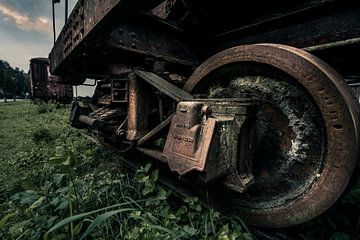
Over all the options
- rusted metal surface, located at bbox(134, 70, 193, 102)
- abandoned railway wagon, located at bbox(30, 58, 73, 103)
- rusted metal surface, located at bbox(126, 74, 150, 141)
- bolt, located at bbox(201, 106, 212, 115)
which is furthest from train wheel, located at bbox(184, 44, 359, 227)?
abandoned railway wagon, located at bbox(30, 58, 73, 103)

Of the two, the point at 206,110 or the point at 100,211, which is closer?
the point at 206,110

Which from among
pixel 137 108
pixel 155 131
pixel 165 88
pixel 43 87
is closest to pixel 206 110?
pixel 165 88

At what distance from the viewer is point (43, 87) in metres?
16.4

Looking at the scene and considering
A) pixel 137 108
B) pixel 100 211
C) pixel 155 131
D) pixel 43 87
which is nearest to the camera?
pixel 100 211

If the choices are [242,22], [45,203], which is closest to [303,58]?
[242,22]

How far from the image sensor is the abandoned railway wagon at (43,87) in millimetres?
15844

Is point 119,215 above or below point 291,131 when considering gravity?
below

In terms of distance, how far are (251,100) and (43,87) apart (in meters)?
18.8

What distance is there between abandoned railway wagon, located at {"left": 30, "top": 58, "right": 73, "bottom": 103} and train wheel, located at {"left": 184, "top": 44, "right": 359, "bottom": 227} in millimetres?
16685

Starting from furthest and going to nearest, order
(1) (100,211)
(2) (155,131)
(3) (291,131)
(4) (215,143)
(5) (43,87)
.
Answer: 1. (5) (43,87)
2. (2) (155,131)
3. (1) (100,211)
4. (3) (291,131)
5. (4) (215,143)

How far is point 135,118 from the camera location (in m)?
1.88

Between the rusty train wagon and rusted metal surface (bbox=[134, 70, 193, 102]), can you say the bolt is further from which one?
rusted metal surface (bbox=[134, 70, 193, 102])

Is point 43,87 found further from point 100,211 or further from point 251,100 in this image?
point 251,100

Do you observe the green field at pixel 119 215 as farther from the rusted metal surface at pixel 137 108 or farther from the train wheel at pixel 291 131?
the rusted metal surface at pixel 137 108
